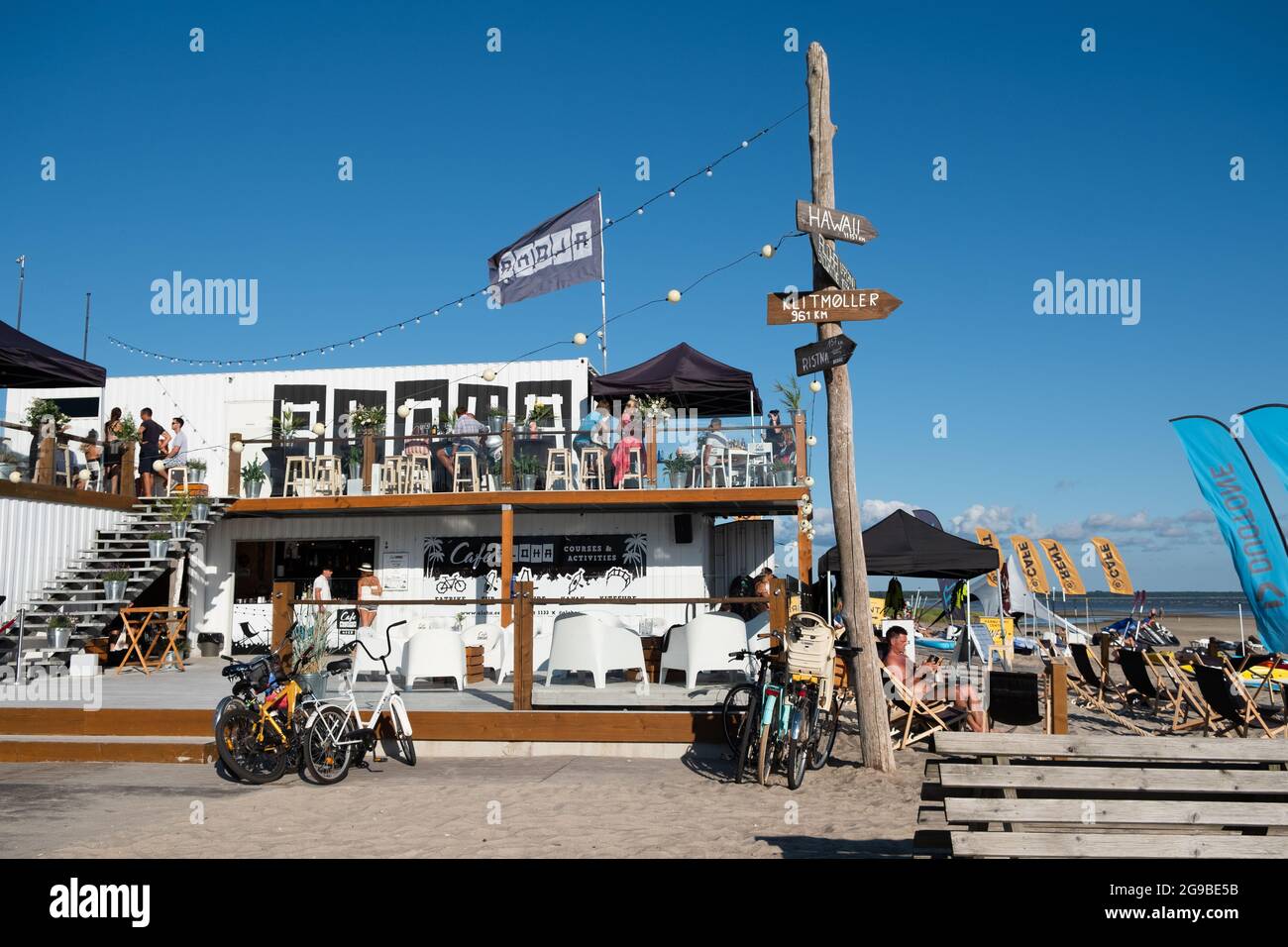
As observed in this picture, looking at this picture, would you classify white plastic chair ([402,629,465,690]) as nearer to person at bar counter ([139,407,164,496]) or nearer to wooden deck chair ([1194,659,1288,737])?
wooden deck chair ([1194,659,1288,737])

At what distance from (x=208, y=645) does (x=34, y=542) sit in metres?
3.53

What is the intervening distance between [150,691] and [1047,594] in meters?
20.9

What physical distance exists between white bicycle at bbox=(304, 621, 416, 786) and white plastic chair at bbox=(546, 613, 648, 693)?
148 centimetres

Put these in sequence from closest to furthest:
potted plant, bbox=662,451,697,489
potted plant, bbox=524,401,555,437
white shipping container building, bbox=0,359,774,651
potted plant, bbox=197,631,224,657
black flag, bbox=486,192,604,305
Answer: potted plant, bbox=662,451,697,489, potted plant, bbox=524,401,555,437, white shipping container building, bbox=0,359,774,651, potted plant, bbox=197,631,224,657, black flag, bbox=486,192,604,305

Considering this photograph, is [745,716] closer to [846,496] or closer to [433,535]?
[846,496]

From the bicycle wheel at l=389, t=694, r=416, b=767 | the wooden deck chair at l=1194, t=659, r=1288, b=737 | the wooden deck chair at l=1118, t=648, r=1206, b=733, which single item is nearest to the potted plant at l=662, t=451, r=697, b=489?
the wooden deck chair at l=1118, t=648, r=1206, b=733

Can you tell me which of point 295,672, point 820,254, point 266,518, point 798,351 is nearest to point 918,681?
point 798,351

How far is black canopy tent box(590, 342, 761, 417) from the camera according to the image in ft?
52.9

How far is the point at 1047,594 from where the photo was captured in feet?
84.0

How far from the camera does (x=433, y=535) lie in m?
17.8

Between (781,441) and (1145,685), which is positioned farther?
(781,441)

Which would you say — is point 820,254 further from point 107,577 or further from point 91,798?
point 107,577

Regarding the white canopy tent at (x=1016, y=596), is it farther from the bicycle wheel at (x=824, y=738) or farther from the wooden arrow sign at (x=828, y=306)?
the wooden arrow sign at (x=828, y=306)

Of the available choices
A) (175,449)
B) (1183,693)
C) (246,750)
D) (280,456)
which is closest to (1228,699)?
(1183,693)
